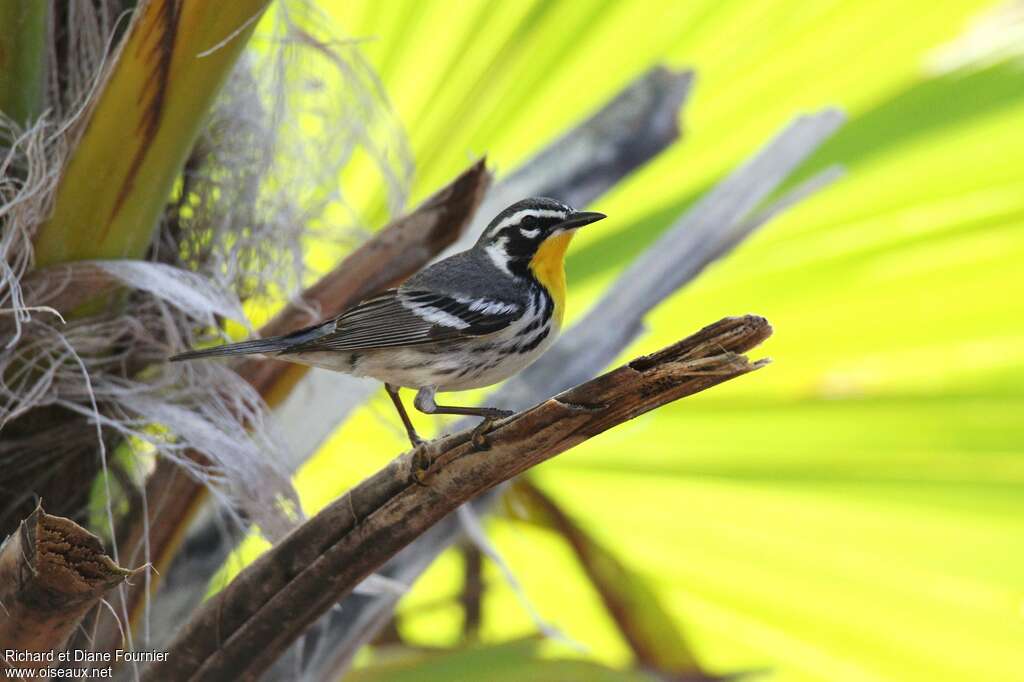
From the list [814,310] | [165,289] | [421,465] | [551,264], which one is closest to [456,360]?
[551,264]

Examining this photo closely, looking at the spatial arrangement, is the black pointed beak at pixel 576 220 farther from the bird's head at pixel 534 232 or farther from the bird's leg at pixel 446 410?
the bird's leg at pixel 446 410

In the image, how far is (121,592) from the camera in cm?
124

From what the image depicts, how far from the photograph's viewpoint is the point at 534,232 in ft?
5.62

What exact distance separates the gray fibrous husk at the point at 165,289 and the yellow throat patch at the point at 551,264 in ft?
1.13

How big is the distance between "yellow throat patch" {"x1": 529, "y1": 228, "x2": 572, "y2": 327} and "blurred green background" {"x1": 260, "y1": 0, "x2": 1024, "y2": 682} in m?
0.55

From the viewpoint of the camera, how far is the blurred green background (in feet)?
7.48

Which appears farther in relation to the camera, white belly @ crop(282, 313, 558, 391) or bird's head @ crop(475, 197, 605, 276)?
bird's head @ crop(475, 197, 605, 276)

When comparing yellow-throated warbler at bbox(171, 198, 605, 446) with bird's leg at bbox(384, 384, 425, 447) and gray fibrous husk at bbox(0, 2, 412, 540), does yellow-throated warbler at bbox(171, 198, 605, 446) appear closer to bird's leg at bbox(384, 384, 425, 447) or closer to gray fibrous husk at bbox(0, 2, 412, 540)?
bird's leg at bbox(384, 384, 425, 447)

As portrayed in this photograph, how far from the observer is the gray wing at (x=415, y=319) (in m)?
1.54

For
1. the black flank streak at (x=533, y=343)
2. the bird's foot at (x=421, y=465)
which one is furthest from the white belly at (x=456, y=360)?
the bird's foot at (x=421, y=465)

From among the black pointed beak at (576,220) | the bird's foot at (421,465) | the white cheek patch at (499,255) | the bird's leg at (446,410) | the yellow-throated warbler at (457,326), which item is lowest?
the bird's foot at (421,465)

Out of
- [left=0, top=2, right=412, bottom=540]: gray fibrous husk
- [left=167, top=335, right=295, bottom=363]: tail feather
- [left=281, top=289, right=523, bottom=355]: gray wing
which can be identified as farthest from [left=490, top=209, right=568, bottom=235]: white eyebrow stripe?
[left=167, top=335, right=295, bottom=363]: tail feather

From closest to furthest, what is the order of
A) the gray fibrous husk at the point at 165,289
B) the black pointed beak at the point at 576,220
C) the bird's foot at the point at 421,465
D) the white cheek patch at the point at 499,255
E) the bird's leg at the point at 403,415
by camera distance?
1. the bird's foot at the point at 421,465
2. the gray fibrous husk at the point at 165,289
3. the bird's leg at the point at 403,415
4. the black pointed beak at the point at 576,220
5. the white cheek patch at the point at 499,255

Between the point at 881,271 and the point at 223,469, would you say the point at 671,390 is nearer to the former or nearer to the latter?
the point at 223,469
